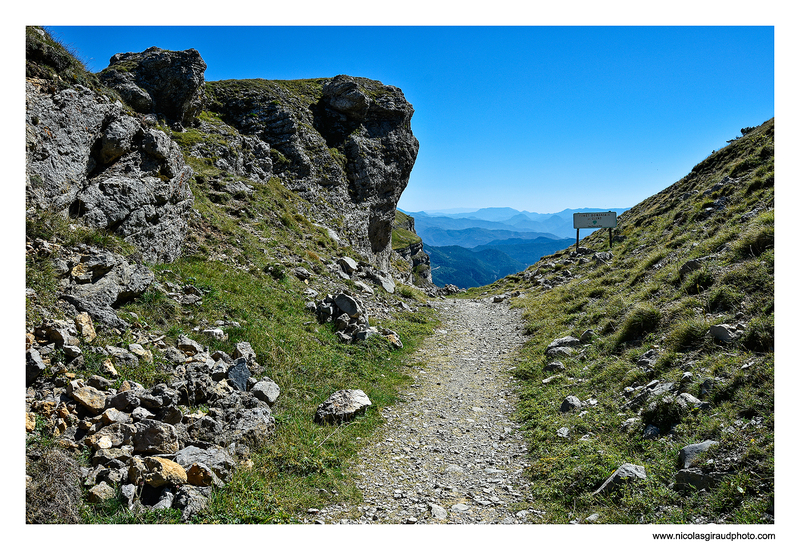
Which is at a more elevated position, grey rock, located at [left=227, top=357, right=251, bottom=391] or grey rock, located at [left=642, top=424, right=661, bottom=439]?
grey rock, located at [left=227, top=357, right=251, bottom=391]

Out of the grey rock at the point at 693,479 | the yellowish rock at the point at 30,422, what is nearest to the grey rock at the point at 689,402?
the grey rock at the point at 693,479

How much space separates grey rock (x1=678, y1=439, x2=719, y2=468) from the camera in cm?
612

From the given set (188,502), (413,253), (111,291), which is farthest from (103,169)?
(413,253)

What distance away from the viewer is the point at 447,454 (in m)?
8.71

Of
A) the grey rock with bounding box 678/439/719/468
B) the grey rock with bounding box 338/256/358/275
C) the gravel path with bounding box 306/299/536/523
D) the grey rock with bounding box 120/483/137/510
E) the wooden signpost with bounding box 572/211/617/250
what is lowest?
the gravel path with bounding box 306/299/536/523

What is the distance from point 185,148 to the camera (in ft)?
86.6

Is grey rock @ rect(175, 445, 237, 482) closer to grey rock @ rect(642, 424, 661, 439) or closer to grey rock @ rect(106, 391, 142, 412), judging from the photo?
grey rock @ rect(106, 391, 142, 412)

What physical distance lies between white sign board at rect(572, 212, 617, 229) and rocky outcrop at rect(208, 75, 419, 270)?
19290 mm

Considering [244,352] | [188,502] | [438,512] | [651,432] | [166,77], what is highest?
[166,77]

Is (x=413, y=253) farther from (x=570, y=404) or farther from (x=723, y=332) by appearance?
(x=723, y=332)

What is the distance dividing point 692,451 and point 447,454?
449 centimetres

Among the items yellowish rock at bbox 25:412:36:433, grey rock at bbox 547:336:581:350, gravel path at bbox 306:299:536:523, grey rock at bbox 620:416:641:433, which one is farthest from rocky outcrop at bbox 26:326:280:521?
grey rock at bbox 547:336:581:350

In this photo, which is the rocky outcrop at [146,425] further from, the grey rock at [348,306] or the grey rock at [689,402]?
the grey rock at [689,402]

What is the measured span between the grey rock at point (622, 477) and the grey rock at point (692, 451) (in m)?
0.62
